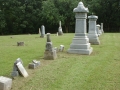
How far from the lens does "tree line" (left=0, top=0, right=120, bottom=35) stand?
36219 mm

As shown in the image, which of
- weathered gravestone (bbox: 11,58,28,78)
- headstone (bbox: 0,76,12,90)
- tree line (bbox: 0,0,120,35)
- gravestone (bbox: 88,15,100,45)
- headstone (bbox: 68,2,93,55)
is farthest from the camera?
tree line (bbox: 0,0,120,35)

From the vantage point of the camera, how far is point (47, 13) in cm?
3559

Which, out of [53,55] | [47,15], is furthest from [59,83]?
[47,15]

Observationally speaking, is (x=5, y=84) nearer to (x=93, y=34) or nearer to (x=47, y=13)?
(x=93, y=34)

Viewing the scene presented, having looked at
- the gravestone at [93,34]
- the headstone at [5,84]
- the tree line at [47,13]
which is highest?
the tree line at [47,13]

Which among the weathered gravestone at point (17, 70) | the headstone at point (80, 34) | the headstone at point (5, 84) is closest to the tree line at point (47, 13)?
the headstone at point (80, 34)

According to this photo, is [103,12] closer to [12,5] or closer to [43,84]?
[12,5]

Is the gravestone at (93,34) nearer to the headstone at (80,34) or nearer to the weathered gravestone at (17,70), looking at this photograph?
the headstone at (80,34)

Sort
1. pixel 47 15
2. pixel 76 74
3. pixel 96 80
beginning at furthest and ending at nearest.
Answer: pixel 47 15 → pixel 76 74 → pixel 96 80

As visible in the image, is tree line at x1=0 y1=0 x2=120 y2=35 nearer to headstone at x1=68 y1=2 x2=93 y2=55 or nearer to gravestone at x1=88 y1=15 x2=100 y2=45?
gravestone at x1=88 y1=15 x2=100 y2=45

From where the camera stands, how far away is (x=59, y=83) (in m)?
5.13

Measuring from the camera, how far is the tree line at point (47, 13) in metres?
36.2

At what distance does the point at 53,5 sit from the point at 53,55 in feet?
100

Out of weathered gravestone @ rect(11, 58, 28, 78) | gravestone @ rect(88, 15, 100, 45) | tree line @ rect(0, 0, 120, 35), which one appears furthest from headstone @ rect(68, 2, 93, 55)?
tree line @ rect(0, 0, 120, 35)
